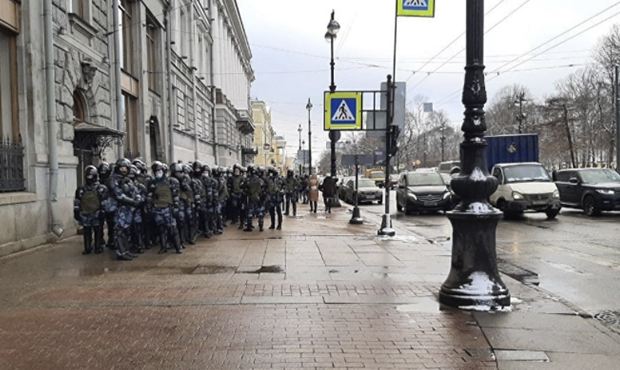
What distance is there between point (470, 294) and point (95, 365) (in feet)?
13.1

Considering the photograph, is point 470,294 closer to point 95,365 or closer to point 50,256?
point 95,365

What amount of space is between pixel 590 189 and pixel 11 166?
1787 cm

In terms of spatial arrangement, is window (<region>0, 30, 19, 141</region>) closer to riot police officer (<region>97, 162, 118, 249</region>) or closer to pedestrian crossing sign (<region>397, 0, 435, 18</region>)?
riot police officer (<region>97, 162, 118, 249</region>)

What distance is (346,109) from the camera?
16.9 metres

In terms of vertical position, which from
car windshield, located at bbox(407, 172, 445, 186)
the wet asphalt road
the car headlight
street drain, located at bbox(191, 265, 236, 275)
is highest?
car windshield, located at bbox(407, 172, 445, 186)

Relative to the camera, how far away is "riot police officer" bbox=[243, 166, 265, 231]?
1592cm

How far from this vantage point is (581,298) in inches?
296

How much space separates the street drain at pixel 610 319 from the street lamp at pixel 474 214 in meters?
1.00

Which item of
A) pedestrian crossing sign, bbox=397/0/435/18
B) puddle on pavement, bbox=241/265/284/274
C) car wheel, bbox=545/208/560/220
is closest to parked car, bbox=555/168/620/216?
car wheel, bbox=545/208/560/220

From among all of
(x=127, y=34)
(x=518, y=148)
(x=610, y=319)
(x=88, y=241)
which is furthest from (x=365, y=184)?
(x=610, y=319)

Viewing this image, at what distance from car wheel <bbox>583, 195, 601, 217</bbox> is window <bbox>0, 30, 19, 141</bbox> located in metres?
17.8

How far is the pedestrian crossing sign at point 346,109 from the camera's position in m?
16.8

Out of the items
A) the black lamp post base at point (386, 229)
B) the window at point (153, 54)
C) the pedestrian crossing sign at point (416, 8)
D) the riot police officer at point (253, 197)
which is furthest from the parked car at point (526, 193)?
the window at point (153, 54)

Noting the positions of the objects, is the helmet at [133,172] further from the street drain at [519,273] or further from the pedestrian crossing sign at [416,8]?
the street drain at [519,273]
